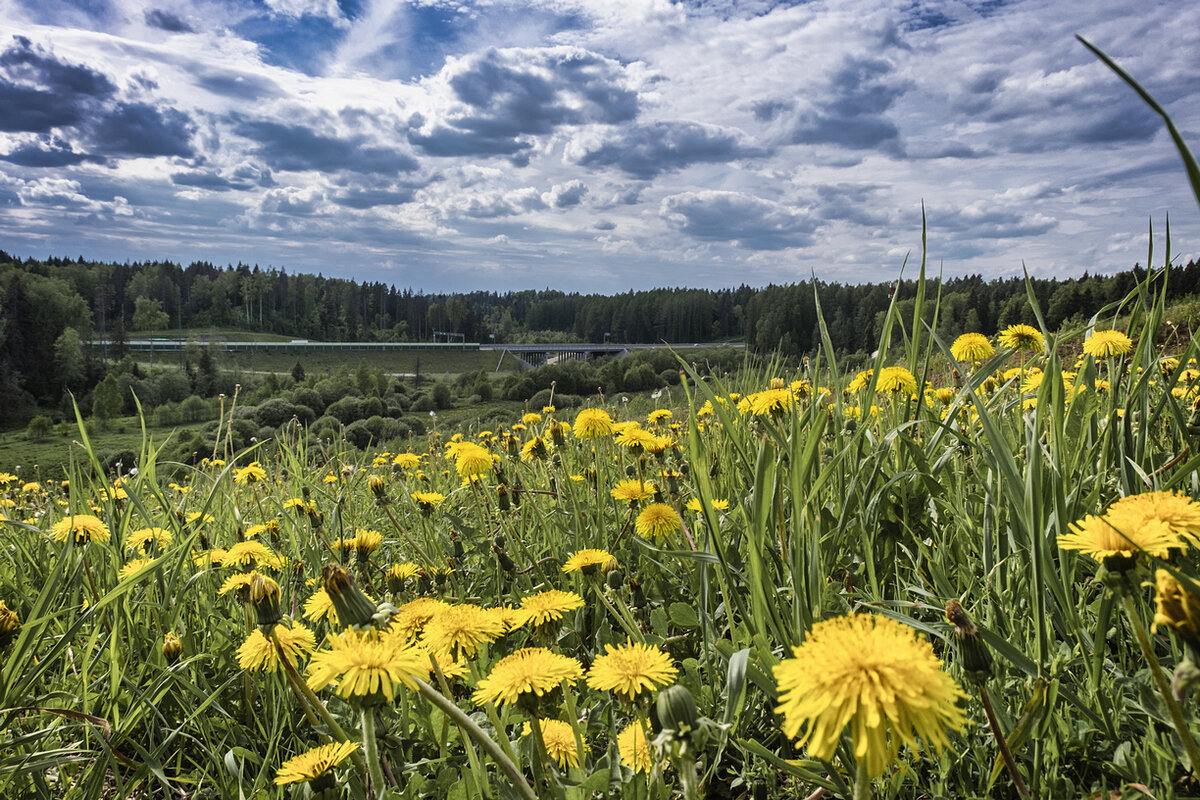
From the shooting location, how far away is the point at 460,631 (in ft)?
3.91

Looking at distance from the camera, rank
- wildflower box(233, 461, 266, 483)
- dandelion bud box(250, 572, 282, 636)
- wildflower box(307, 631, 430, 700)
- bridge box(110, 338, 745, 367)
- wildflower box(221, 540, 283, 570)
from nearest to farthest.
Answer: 1. wildflower box(307, 631, 430, 700)
2. dandelion bud box(250, 572, 282, 636)
3. wildflower box(221, 540, 283, 570)
4. wildflower box(233, 461, 266, 483)
5. bridge box(110, 338, 745, 367)

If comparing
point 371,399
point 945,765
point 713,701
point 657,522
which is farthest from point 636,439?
point 371,399

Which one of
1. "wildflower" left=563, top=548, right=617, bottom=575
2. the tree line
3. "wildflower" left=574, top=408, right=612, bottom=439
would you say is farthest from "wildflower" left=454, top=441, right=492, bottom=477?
the tree line

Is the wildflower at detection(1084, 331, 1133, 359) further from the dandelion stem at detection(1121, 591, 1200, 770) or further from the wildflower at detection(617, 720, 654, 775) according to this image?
the wildflower at detection(617, 720, 654, 775)

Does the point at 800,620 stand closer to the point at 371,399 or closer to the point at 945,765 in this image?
the point at 945,765

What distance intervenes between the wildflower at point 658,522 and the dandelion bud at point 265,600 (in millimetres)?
1018

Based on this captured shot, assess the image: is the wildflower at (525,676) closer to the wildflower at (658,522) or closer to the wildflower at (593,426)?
the wildflower at (658,522)

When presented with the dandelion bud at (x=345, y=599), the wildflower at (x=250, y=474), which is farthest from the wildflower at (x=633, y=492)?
the wildflower at (x=250, y=474)

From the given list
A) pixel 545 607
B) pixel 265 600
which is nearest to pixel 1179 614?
pixel 545 607

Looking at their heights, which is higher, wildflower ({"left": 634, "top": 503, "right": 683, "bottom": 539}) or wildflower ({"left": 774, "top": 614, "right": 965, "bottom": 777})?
wildflower ({"left": 774, "top": 614, "right": 965, "bottom": 777})

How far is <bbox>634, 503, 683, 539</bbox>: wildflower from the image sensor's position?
1.97 m

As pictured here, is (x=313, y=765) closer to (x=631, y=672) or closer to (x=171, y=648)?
(x=631, y=672)

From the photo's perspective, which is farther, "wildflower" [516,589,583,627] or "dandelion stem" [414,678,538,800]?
"wildflower" [516,589,583,627]

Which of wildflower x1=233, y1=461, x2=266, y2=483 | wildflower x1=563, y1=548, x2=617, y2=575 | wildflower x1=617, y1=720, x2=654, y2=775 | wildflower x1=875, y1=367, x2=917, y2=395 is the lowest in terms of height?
wildflower x1=233, y1=461, x2=266, y2=483
